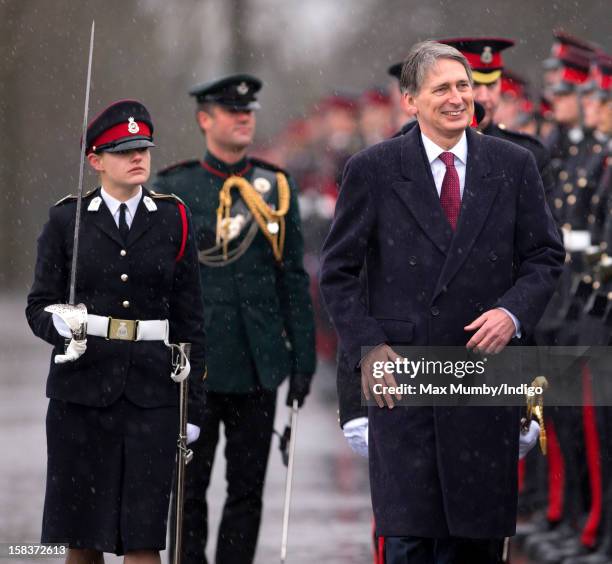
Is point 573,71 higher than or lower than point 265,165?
higher

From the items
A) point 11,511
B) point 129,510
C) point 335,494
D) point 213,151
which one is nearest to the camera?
point 129,510

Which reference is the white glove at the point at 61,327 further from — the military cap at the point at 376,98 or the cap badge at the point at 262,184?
the military cap at the point at 376,98

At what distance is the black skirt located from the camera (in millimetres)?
7125

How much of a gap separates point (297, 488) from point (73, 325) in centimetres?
488

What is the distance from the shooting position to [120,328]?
7195mm

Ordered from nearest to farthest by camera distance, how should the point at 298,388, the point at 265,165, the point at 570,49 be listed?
the point at 298,388 → the point at 265,165 → the point at 570,49

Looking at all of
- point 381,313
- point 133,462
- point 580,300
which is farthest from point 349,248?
point 580,300

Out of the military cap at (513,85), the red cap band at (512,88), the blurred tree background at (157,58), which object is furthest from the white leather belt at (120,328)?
the blurred tree background at (157,58)

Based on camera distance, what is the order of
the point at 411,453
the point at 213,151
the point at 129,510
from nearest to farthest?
the point at 411,453
the point at 129,510
the point at 213,151

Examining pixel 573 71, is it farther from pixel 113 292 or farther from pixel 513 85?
pixel 113 292

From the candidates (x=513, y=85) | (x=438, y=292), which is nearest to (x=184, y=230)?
(x=438, y=292)

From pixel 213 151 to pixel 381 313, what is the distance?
2.34m

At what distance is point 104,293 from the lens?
23.6 ft

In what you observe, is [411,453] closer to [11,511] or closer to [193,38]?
[11,511]
